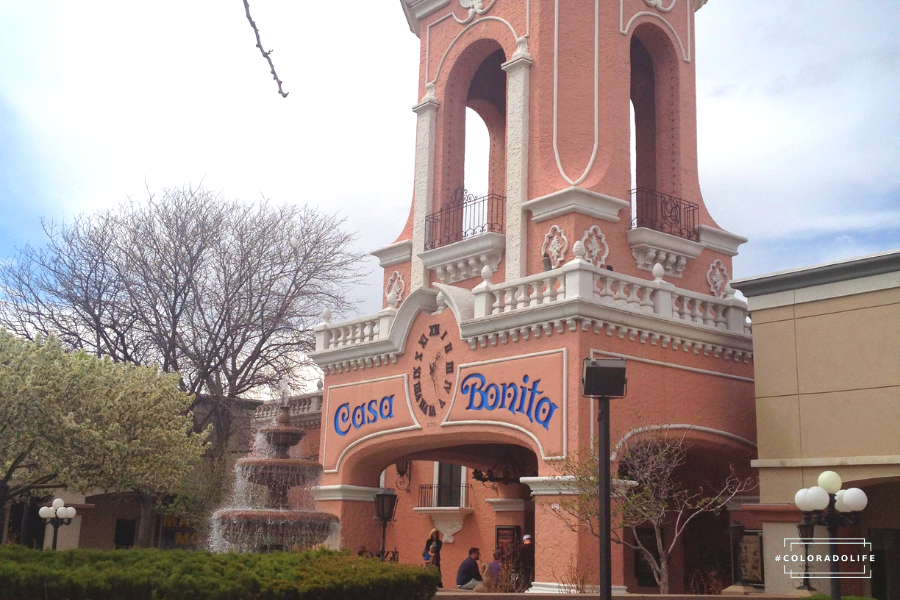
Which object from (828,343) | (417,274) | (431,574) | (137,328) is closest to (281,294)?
(137,328)

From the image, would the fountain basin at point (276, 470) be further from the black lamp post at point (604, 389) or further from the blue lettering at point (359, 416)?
the black lamp post at point (604, 389)

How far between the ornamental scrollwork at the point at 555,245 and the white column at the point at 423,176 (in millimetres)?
3386

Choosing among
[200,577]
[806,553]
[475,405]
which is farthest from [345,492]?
[200,577]

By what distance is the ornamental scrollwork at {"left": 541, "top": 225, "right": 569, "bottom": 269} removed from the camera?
1977 cm

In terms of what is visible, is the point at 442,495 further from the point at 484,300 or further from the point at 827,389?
the point at 827,389

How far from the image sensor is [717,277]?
22203 mm

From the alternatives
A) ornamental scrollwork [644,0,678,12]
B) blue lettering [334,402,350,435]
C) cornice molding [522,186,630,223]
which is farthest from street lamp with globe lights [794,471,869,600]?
ornamental scrollwork [644,0,678,12]

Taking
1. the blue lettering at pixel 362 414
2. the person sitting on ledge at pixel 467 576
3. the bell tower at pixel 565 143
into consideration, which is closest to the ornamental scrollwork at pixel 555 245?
the bell tower at pixel 565 143

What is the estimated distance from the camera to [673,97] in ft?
74.4

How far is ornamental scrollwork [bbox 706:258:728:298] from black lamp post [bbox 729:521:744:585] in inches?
236

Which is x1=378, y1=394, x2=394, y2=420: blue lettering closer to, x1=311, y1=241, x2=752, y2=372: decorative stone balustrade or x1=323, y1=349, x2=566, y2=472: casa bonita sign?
x1=323, y1=349, x2=566, y2=472: casa bonita sign

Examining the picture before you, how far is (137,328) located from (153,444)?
818cm

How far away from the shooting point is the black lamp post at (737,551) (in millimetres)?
16969

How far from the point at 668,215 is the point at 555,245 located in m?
3.26
